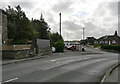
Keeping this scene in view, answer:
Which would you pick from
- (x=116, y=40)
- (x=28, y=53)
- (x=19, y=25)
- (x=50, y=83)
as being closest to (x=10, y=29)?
(x=19, y=25)

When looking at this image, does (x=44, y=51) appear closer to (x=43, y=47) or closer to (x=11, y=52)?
(x=43, y=47)

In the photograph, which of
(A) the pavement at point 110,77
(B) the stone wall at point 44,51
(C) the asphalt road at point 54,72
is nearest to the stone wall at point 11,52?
(C) the asphalt road at point 54,72

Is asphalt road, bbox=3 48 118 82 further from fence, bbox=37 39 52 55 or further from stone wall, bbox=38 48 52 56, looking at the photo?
fence, bbox=37 39 52 55

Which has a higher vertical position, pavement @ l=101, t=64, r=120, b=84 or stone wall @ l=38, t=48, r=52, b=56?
stone wall @ l=38, t=48, r=52, b=56

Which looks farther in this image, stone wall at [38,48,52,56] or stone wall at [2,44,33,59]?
stone wall at [38,48,52,56]

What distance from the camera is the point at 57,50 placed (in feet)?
119

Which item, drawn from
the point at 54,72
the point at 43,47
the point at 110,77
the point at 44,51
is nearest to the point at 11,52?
the point at 43,47

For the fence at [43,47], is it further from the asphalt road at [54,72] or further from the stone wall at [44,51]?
the asphalt road at [54,72]

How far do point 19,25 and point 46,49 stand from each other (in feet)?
58.9

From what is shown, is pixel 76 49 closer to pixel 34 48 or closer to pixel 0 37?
pixel 34 48

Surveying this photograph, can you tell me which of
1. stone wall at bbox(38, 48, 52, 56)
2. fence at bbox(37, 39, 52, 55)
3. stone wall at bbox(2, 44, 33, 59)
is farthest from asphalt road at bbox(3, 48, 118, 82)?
fence at bbox(37, 39, 52, 55)

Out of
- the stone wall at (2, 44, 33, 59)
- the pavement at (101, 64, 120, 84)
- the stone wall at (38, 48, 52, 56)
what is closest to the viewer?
the pavement at (101, 64, 120, 84)

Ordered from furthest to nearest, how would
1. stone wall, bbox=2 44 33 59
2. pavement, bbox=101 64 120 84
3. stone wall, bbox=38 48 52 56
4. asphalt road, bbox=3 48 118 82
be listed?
stone wall, bbox=38 48 52 56
stone wall, bbox=2 44 33 59
asphalt road, bbox=3 48 118 82
pavement, bbox=101 64 120 84

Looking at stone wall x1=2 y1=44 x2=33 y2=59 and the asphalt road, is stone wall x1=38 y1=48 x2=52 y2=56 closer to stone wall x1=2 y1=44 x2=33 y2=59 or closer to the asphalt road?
stone wall x1=2 y1=44 x2=33 y2=59
